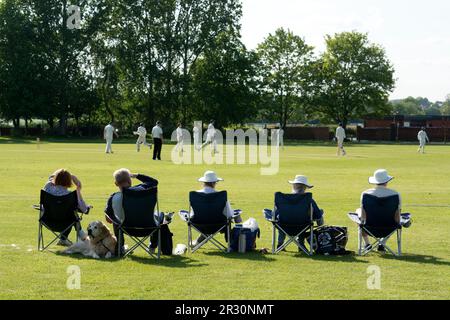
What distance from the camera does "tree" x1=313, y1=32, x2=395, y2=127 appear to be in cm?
9531

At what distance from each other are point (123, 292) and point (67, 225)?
337 cm

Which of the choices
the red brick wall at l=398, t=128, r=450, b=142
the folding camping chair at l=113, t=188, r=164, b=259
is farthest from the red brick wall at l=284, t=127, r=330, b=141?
the folding camping chair at l=113, t=188, r=164, b=259

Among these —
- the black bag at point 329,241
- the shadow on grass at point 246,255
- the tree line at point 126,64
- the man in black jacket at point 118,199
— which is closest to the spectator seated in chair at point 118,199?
the man in black jacket at point 118,199

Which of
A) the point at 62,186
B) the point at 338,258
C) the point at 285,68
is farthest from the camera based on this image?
the point at 285,68

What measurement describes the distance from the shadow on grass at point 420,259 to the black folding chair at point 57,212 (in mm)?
4765

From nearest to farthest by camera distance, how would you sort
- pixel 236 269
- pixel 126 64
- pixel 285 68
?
pixel 236 269
pixel 126 64
pixel 285 68

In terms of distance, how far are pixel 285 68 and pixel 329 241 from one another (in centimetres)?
8300

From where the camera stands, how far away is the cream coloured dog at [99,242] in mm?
11055

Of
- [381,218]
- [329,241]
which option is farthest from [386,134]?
[329,241]

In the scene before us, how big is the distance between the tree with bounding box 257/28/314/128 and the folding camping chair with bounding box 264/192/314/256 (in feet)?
266

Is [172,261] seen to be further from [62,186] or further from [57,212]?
[62,186]

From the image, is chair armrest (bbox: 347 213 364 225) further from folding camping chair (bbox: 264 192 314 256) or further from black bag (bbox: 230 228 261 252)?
black bag (bbox: 230 228 261 252)

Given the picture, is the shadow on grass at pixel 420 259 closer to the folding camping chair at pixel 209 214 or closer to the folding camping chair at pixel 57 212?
the folding camping chair at pixel 209 214

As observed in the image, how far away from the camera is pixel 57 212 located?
1162 cm
